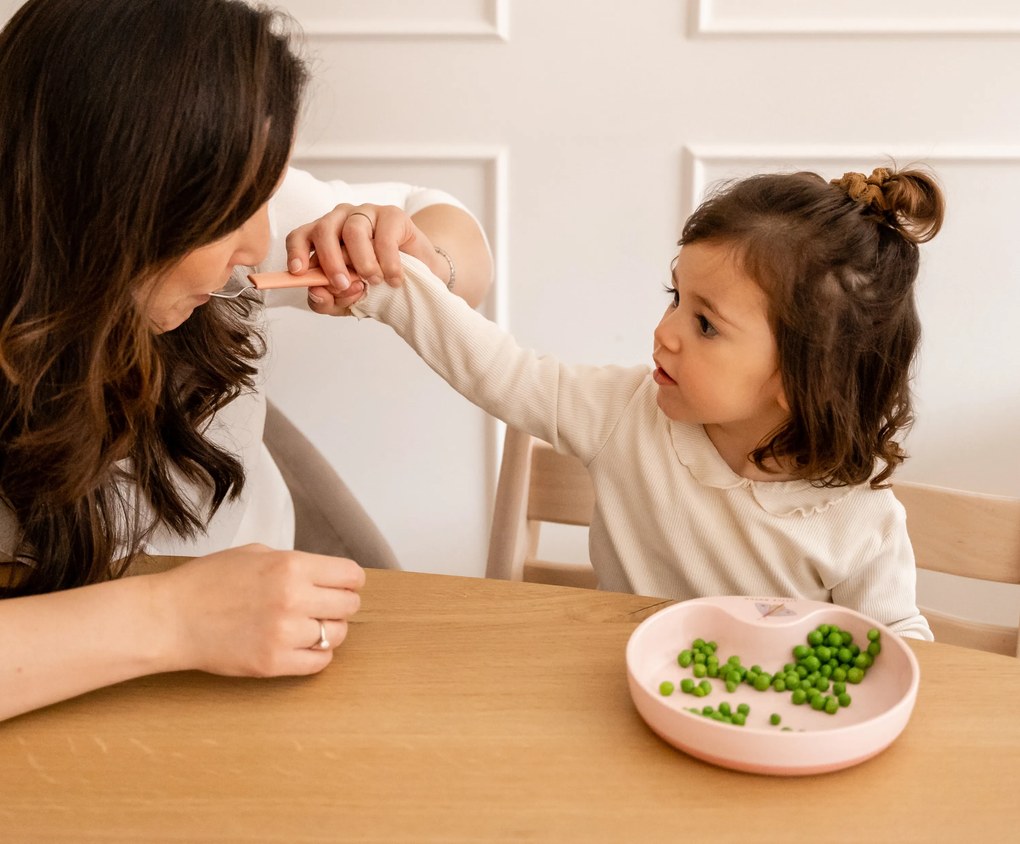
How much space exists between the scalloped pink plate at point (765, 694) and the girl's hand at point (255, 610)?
231 millimetres

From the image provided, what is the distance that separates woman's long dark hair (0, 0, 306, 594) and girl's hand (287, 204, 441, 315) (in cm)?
18

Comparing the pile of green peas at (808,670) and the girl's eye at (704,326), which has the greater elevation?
the girl's eye at (704,326)

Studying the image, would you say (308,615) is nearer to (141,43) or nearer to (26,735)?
(26,735)

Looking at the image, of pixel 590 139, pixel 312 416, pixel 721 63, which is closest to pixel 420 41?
pixel 590 139

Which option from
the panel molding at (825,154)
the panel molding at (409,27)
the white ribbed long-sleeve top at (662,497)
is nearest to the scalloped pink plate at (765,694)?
the white ribbed long-sleeve top at (662,497)

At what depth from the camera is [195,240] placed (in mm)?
783

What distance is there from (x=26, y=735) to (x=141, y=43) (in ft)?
1.63

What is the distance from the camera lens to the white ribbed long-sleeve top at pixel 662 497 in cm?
99

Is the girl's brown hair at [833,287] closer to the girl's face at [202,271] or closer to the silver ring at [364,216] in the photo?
the silver ring at [364,216]

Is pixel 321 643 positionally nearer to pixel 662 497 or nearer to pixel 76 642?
pixel 76 642

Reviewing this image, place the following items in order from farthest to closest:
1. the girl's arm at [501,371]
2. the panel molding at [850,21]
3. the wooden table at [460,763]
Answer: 1. the panel molding at [850,21]
2. the girl's arm at [501,371]
3. the wooden table at [460,763]

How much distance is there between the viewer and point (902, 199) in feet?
3.10

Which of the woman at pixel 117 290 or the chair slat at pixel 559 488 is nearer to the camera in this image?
the woman at pixel 117 290

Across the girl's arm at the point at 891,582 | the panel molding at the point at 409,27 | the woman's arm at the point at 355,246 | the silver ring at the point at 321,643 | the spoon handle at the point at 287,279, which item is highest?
the panel molding at the point at 409,27
